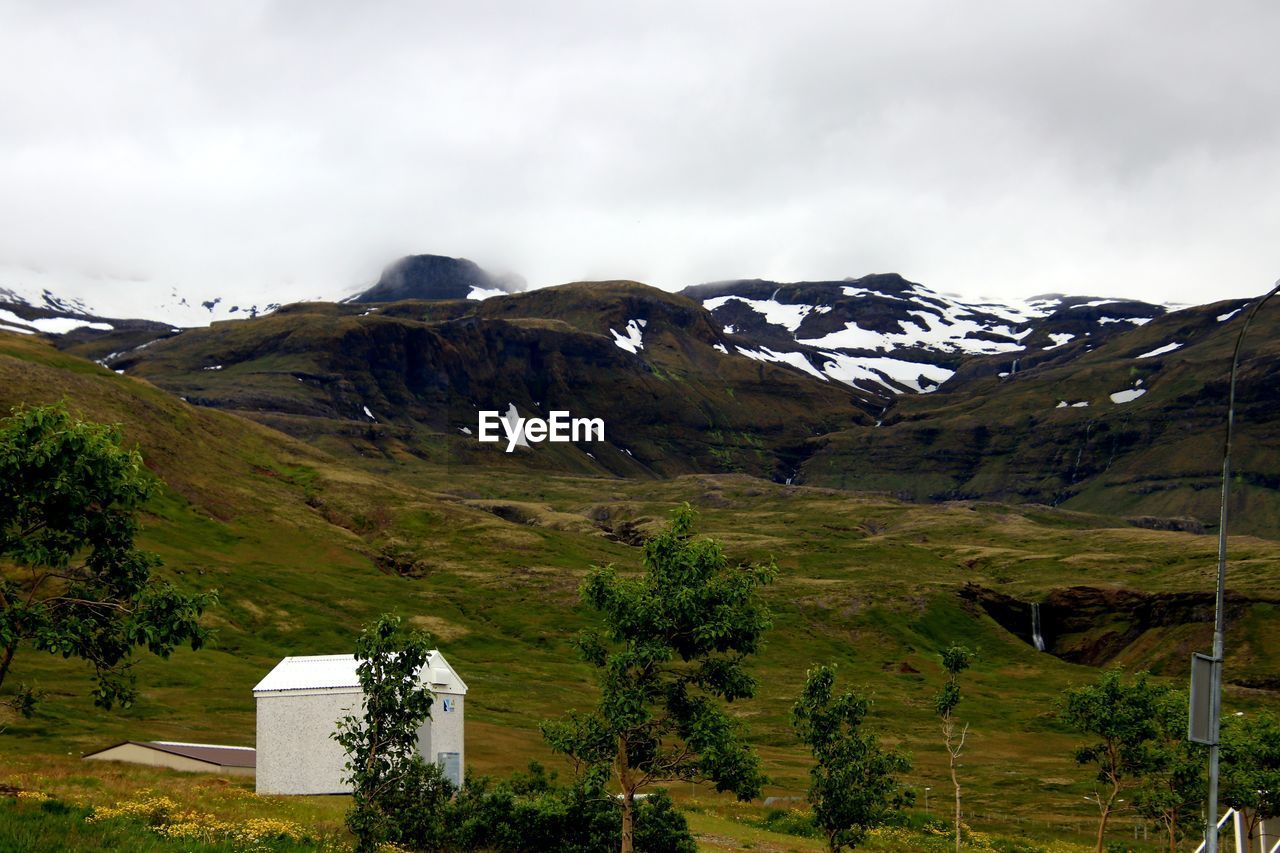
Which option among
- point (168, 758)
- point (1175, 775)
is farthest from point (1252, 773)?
point (168, 758)

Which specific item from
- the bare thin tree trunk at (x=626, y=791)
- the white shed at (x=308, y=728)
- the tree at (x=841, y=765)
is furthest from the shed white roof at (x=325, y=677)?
the bare thin tree trunk at (x=626, y=791)

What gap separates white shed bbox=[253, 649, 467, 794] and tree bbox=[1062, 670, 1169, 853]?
107 ft

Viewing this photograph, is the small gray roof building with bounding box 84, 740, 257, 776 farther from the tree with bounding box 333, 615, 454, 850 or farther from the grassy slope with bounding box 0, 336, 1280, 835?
the tree with bounding box 333, 615, 454, 850

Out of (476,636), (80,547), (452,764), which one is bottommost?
(476,636)

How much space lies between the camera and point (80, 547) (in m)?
28.2

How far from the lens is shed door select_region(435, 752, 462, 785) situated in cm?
5803

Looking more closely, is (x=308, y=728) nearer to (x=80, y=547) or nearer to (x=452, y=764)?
(x=452, y=764)

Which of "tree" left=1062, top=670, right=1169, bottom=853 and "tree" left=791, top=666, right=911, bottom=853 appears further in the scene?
"tree" left=1062, top=670, right=1169, bottom=853

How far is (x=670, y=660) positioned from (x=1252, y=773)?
107 ft

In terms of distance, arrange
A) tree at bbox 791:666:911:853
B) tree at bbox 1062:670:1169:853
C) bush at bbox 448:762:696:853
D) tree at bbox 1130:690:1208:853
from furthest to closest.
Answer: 1. tree at bbox 1062:670:1169:853
2. tree at bbox 1130:690:1208:853
3. tree at bbox 791:666:911:853
4. bush at bbox 448:762:696:853

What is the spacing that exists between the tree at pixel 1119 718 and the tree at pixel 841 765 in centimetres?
982

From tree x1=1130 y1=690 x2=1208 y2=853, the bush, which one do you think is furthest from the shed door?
tree x1=1130 y1=690 x2=1208 y2=853

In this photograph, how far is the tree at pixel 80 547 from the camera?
2553 centimetres

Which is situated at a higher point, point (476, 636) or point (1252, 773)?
point (1252, 773)
